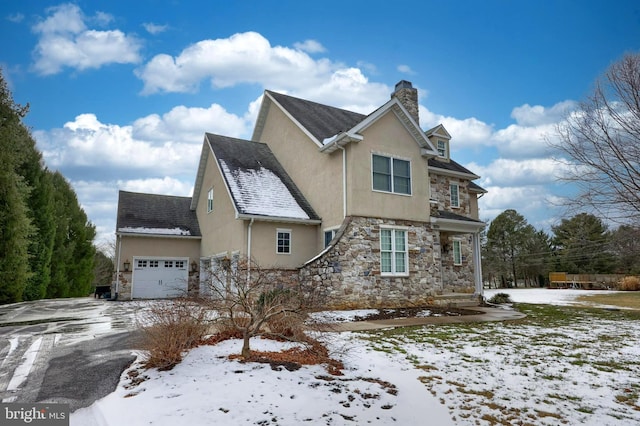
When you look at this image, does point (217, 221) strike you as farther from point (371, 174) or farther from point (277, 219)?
point (371, 174)

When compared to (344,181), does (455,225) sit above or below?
below

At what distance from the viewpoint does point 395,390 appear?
475cm

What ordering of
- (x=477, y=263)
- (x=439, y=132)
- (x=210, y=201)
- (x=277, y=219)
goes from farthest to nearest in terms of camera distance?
(x=439, y=132), (x=210, y=201), (x=477, y=263), (x=277, y=219)

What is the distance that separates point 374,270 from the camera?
45.0ft

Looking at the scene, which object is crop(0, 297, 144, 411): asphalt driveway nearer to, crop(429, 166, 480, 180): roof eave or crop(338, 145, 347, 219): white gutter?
crop(338, 145, 347, 219): white gutter

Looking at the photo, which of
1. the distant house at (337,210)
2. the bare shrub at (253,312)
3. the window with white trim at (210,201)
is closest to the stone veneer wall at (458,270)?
the distant house at (337,210)

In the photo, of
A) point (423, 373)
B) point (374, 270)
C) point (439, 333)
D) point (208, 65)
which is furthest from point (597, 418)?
point (208, 65)

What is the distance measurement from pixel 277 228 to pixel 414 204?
542 centimetres

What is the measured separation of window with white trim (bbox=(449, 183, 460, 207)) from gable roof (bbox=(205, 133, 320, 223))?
8507mm

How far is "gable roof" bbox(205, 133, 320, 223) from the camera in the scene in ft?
47.9

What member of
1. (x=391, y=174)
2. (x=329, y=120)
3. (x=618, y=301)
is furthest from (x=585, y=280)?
(x=329, y=120)

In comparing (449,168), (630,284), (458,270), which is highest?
(449,168)

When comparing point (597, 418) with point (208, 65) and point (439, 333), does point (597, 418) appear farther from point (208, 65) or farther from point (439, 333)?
point (208, 65)

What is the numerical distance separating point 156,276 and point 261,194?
7939 millimetres
